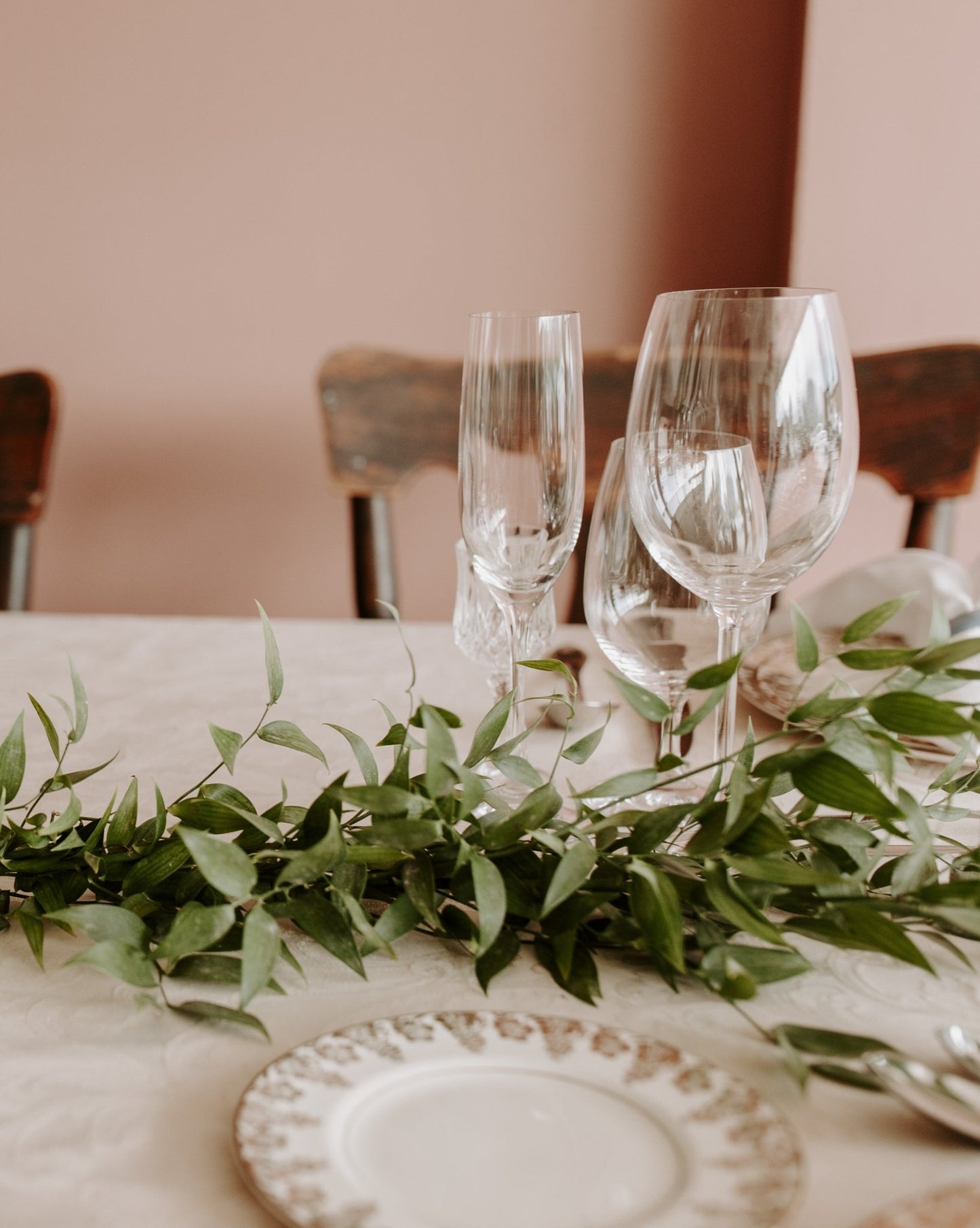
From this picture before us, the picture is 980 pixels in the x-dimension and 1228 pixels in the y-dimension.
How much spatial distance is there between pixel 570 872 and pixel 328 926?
90mm

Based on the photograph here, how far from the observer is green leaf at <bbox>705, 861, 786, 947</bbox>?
0.38m

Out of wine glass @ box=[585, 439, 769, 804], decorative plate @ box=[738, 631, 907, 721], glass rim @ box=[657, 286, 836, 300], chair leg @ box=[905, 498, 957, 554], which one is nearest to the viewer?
glass rim @ box=[657, 286, 836, 300]

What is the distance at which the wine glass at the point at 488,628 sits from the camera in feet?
2.48

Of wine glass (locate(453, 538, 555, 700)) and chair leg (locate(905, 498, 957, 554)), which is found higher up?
wine glass (locate(453, 538, 555, 700))

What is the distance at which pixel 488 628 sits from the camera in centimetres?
78

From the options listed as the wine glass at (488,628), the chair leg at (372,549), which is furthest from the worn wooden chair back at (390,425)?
the wine glass at (488,628)

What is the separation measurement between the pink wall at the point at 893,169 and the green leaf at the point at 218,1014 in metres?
1.55

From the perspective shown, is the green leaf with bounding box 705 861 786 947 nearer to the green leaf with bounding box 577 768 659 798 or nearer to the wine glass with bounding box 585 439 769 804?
the green leaf with bounding box 577 768 659 798

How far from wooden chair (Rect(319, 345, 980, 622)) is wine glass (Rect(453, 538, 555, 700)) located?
561 mm

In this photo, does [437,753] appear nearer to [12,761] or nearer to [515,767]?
[515,767]

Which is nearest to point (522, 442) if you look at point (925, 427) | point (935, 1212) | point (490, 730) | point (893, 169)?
point (490, 730)

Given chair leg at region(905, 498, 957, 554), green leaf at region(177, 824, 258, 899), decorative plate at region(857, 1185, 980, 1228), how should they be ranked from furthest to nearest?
chair leg at region(905, 498, 957, 554) < green leaf at region(177, 824, 258, 899) < decorative plate at region(857, 1185, 980, 1228)

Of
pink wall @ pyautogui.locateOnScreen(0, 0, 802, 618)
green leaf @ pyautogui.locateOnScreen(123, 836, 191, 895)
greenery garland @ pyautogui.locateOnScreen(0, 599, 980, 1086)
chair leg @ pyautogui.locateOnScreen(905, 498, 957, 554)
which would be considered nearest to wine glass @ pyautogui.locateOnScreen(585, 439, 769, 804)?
greenery garland @ pyautogui.locateOnScreen(0, 599, 980, 1086)

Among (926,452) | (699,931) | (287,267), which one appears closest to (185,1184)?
(699,931)
